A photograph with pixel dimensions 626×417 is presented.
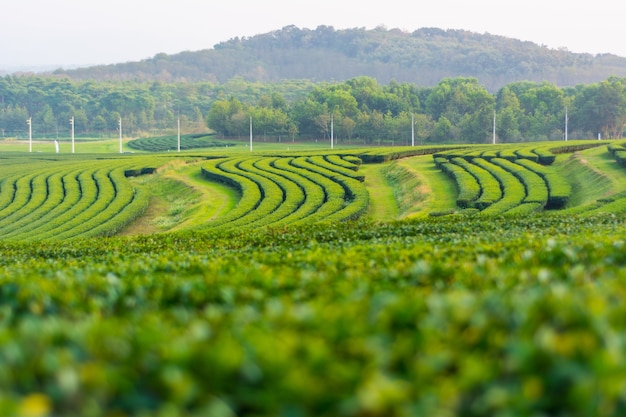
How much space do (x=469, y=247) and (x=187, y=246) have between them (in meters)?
8.21

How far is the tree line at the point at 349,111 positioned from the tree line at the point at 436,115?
0.41ft

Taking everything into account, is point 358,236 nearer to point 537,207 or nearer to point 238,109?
point 537,207

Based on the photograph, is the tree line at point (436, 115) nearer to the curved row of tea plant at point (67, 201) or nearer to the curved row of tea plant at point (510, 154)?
the curved row of tea plant at point (510, 154)

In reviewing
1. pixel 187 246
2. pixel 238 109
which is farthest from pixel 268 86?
pixel 187 246

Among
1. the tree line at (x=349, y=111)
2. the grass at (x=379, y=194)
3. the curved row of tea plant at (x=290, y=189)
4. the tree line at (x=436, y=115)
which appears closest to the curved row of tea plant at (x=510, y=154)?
the grass at (x=379, y=194)

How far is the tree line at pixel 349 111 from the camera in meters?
81.6

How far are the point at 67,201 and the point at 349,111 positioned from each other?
60.7 meters

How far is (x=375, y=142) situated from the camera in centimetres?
8819

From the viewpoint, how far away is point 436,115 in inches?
3903

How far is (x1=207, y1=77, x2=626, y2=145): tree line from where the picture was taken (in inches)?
3172

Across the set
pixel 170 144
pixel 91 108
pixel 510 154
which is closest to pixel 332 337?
pixel 510 154

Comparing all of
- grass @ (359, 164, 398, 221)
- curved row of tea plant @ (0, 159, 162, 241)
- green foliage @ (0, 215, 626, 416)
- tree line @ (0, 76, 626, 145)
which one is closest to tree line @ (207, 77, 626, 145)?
tree line @ (0, 76, 626, 145)

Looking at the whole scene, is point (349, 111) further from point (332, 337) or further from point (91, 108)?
point (332, 337)

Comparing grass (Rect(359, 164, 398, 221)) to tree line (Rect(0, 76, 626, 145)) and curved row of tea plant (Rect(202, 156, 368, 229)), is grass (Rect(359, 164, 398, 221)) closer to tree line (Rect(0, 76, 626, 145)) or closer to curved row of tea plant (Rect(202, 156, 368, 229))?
curved row of tea plant (Rect(202, 156, 368, 229))
